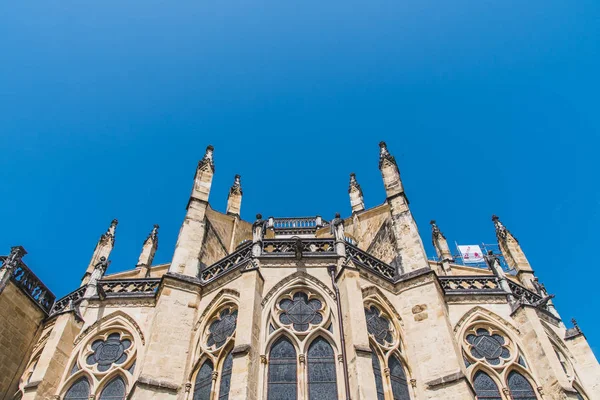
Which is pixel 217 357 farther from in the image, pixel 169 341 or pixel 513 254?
pixel 513 254

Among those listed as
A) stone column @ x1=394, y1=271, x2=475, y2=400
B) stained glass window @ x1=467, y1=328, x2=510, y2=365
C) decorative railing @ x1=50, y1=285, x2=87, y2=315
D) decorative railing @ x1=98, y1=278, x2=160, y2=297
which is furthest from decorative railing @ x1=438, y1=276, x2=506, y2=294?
decorative railing @ x1=50, y1=285, x2=87, y2=315

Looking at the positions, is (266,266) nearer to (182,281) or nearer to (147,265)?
(182,281)

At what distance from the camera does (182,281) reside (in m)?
13.7

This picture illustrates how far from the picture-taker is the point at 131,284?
14844 millimetres

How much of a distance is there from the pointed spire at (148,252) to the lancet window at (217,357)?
750cm

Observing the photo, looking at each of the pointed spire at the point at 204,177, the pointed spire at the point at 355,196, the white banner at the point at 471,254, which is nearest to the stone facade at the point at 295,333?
the pointed spire at the point at 204,177

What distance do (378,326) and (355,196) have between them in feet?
33.8

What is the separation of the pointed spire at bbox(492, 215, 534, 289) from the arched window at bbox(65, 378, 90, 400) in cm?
1587

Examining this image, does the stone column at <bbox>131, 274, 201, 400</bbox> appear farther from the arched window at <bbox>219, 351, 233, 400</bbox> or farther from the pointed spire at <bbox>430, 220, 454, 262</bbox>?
the pointed spire at <bbox>430, 220, 454, 262</bbox>

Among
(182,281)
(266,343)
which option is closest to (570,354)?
(266,343)

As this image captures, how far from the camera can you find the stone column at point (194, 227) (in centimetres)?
1454

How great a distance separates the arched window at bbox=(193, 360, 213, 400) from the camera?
11320 millimetres

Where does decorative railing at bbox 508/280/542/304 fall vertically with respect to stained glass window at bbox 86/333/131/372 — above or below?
above

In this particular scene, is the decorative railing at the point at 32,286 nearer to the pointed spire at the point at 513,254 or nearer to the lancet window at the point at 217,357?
the lancet window at the point at 217,357
